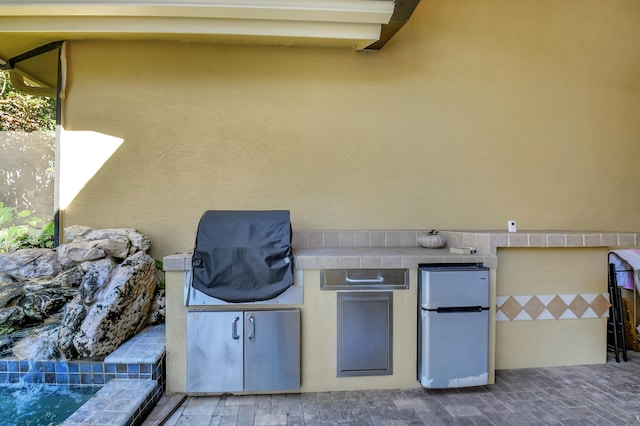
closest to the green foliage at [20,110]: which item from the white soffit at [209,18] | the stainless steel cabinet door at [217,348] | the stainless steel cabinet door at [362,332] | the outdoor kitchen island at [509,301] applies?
the white soffit at [209,18]

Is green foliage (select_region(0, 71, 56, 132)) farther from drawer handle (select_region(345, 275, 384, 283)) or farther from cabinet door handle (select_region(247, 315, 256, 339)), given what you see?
drawer handle (select_region(345, 275, 384, 283))

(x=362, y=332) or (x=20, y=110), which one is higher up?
(x=20, y=110)

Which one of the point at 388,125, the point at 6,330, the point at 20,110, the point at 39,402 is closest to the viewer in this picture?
the point at 39,402

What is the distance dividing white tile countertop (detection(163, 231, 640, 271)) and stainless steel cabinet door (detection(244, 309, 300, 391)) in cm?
47

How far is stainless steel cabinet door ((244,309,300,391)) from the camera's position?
273 centimetres

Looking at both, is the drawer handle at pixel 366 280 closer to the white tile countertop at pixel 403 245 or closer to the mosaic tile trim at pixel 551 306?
the white tile countertop at pixel 403 245

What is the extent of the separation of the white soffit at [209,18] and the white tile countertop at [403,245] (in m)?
2.17

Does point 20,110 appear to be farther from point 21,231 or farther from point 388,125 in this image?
point 388,125

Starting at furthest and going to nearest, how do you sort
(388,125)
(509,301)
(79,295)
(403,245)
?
(388,125) < (403,245) < (509,301) < (79,295)

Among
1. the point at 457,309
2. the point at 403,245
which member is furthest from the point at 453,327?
the point at 403,245

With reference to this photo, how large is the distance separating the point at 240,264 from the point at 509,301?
260 cm

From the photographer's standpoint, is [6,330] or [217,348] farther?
[6,330]

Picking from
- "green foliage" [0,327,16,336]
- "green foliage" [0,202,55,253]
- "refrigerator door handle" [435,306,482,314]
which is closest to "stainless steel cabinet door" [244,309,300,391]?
"refrigerator door handle" [435,306,482,314]

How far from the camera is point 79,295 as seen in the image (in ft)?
9.94
